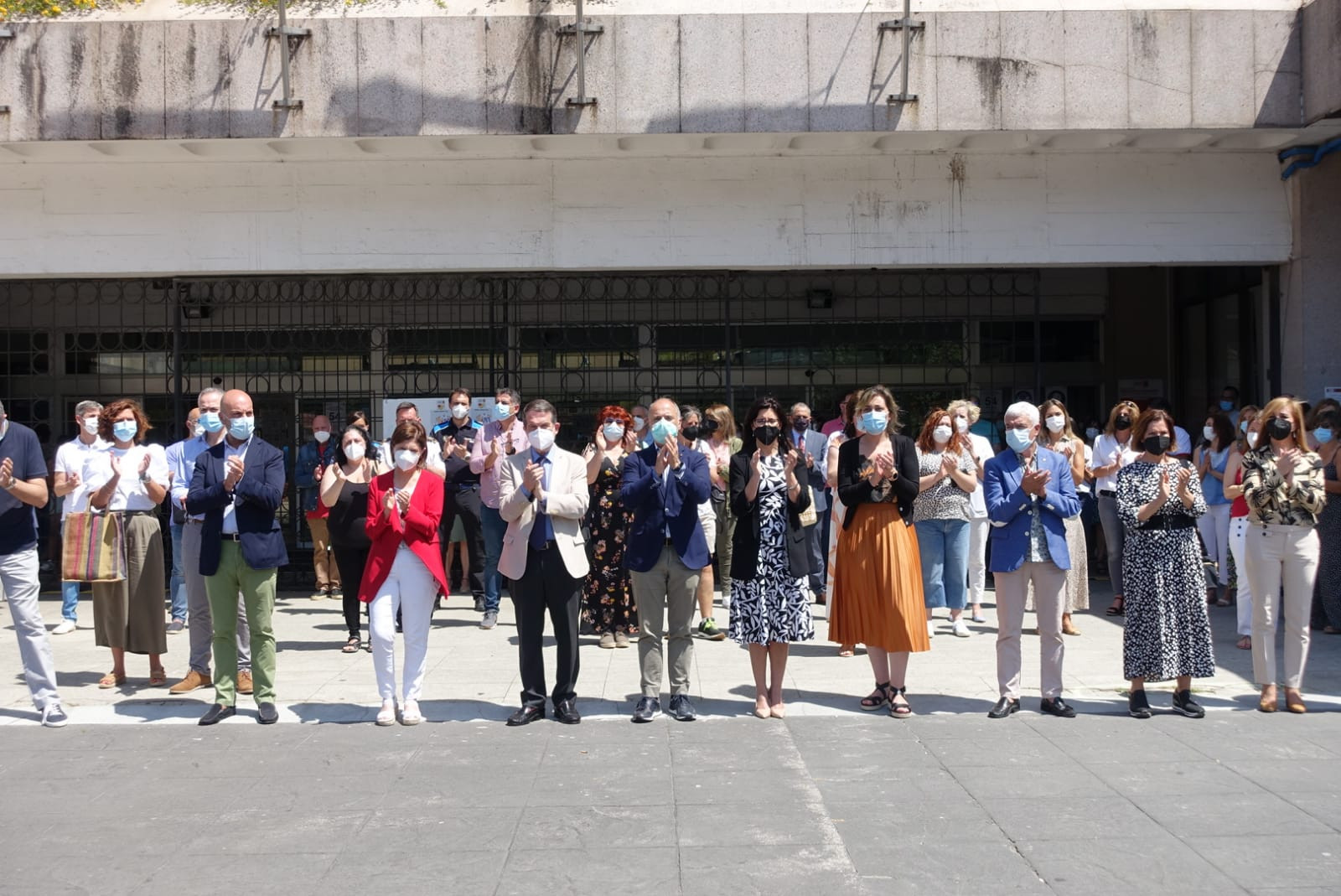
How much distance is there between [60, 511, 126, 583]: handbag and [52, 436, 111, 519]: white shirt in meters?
0.26

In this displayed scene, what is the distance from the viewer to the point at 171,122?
454 inches

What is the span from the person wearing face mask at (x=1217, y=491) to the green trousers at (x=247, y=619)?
7.95m

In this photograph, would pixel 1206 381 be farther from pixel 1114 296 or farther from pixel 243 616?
pixel 243 616

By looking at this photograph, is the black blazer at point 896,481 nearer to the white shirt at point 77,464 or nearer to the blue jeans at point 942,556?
A: the blue jeans at point 942,556

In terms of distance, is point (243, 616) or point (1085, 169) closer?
point (243, 616)

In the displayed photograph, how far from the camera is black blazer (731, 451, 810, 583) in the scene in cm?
740

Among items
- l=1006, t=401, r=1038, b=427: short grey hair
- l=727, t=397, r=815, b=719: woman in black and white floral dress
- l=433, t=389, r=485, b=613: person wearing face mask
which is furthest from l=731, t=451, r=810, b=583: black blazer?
l=433, t=389, r=485, b=613: person wearing face mask

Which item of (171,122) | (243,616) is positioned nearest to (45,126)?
(171,122)

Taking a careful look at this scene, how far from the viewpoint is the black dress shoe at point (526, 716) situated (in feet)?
24.0

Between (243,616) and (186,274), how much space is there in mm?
6020

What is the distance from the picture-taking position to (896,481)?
24.5 feet

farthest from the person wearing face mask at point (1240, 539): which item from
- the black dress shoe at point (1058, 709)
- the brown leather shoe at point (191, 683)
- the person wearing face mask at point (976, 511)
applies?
the brown leather shoe at point (191, 683)

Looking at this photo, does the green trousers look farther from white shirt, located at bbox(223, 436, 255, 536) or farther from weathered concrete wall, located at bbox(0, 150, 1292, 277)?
weathered concrete wall, located at bbox(0, 150, 1292, 277)

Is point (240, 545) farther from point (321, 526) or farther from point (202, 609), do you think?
point (321, 526)
